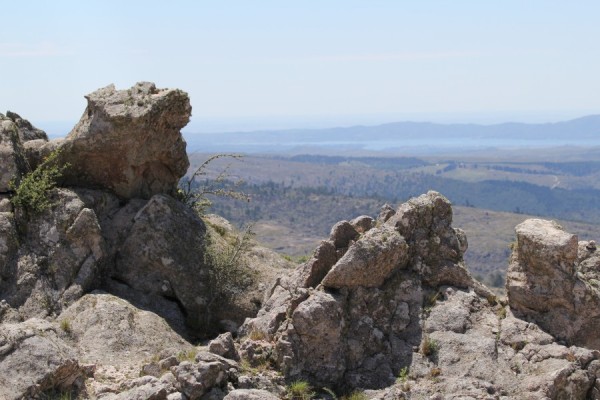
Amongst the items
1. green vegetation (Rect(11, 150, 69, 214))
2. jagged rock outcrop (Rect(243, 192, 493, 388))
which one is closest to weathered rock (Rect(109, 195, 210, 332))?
green vegetation (Rect(11, 150, 69, 214))

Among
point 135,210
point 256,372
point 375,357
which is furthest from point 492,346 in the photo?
point 135,210

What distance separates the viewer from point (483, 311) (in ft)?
49.6

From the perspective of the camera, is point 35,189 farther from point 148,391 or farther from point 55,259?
point 148,391

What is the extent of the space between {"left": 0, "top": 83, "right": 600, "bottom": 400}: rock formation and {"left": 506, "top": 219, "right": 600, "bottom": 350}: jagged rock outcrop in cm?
3

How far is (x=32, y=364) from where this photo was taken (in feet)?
41.2

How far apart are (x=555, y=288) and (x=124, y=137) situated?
43.2 feet

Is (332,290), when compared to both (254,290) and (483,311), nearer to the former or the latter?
(483,311)

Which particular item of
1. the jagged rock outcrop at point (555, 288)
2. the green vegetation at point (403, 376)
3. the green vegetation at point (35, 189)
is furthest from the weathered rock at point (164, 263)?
the jagged rock outcrop at point (555, 288)

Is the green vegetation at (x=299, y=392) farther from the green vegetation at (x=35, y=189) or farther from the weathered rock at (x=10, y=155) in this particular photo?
the weathered rock at (x=10, y=155)

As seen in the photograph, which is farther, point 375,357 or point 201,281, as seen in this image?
point 201,281

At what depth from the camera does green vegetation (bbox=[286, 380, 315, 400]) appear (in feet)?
43.5

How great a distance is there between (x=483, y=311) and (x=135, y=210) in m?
11.1

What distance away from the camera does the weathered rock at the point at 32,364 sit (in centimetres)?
1223

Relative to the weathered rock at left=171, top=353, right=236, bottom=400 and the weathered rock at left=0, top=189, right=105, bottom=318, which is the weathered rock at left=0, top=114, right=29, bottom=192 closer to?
the weathered rock at left=0, top=189, right=105, bottom=318
